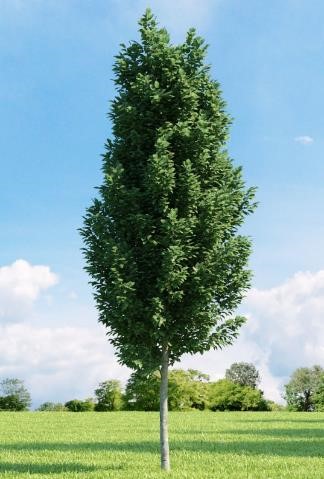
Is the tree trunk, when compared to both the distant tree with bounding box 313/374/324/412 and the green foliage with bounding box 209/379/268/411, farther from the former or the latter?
the distant tree with bounding box 313/374/324/412

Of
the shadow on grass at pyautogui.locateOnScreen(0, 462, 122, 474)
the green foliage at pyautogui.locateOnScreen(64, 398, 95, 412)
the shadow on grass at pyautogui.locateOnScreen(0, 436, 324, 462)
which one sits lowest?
the shadow on grass at pyautogui.locateOnScreen(0, 462, 122, 474)

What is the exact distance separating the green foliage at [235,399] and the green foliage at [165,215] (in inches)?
2108

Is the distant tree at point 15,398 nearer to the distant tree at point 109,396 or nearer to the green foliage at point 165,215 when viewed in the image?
the distant tree at point 109,396

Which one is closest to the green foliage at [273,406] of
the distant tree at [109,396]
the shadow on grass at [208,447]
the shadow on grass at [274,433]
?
the distant tree at [109,396]

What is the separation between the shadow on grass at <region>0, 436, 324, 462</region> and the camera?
25109mm

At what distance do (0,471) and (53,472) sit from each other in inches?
75.9

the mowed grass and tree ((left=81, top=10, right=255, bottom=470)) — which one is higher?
tree ((left=81, top=10, right=255, bottom=470))

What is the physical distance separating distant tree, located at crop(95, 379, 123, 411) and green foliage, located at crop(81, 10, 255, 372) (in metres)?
51.9

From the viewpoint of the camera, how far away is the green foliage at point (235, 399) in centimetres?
7106

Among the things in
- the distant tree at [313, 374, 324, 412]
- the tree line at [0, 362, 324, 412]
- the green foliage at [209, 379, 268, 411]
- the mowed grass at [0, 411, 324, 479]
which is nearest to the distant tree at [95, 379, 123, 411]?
the tree line at [0, 362, 324, 412]

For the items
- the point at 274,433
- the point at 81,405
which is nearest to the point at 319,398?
the point at 81,405

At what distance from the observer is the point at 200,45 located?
20.6 m

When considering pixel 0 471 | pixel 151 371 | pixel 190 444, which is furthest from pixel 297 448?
pixel 0 471

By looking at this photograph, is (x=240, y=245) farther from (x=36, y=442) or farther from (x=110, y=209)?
(x=36, y=442)
